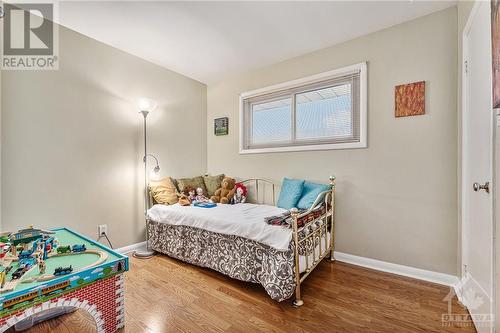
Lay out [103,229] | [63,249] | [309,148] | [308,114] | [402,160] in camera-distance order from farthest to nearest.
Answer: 1. [308,114]
2. [309,148]
3. [103,229]
4. [402,160]
5. [63,249]

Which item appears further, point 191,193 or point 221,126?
point 221,126

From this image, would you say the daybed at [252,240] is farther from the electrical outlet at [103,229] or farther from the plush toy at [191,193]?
the electrical outlet at [103,229]

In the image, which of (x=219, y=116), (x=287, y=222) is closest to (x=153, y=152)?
(x=219, y=116)

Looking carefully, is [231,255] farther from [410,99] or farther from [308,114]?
[410,99]

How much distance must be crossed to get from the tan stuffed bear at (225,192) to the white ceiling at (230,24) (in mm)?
1649

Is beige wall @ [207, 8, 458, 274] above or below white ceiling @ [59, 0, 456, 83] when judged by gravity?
below

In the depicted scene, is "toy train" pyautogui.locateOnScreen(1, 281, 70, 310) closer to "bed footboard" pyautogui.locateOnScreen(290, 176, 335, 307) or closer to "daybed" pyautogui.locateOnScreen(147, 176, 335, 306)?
"daybed" pyautogui.locateOnScreen(147, 176, 335, 306)

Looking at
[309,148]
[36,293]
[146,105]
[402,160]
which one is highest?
[146,105]

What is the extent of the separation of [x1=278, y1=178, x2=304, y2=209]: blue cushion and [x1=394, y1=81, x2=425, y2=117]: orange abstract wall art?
1.21 metres

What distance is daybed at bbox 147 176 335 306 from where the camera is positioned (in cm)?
168

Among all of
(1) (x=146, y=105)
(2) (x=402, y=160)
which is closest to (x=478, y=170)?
(2) (x=402, y=160)

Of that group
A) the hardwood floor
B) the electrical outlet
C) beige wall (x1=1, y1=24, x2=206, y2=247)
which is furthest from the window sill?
the electrical outlet

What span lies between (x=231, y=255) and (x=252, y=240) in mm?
306

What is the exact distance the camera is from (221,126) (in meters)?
3.58
